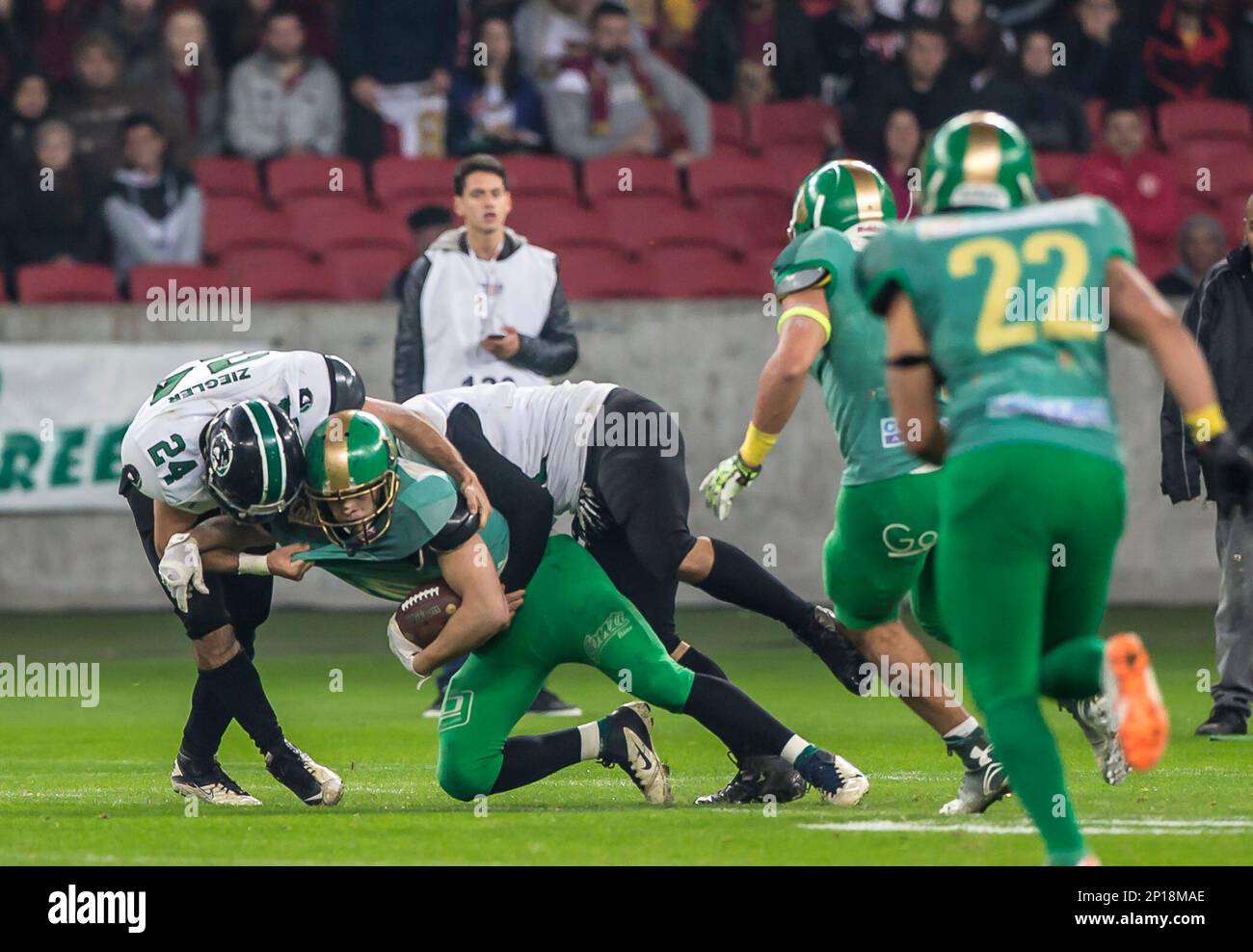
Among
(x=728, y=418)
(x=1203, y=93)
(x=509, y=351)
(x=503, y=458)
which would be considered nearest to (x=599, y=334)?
(x=728, y=418)

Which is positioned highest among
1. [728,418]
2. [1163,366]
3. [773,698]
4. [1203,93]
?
[1203,93]

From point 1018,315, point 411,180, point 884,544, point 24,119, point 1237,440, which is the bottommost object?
point 884,544

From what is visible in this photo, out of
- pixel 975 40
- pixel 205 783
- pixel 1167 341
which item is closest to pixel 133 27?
pixel 975 40

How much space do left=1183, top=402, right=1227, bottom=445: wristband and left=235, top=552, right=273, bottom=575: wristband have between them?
3.11m

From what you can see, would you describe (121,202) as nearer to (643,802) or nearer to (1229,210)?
(1229,210)

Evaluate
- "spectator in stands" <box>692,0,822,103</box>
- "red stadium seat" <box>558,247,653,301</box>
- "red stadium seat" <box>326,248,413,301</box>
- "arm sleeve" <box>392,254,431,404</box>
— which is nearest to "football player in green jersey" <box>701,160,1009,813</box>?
"arm sleeve" <box>392,254,431,404</box>

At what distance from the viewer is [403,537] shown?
21.8 ft

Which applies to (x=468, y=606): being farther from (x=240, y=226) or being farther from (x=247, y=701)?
(x=240, y=226)

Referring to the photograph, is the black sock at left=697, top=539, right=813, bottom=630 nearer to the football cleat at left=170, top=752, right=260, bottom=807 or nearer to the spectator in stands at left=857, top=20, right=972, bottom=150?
the football cleat at left=170, top=752, right=260, bottom=807

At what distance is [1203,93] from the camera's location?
16.7m

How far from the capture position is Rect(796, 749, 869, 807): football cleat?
6.74 meters

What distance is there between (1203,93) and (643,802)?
11324mm

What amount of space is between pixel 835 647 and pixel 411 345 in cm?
345

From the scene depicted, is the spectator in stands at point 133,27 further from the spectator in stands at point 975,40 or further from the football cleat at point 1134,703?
the football cleat at point 1134,703
